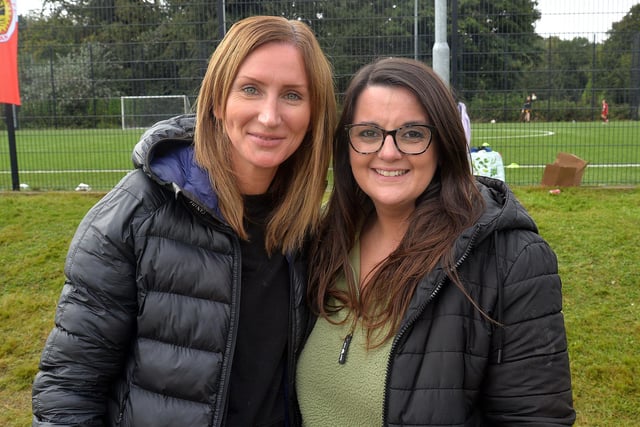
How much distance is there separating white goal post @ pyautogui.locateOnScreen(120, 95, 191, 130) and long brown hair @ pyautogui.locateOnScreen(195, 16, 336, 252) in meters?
6.62

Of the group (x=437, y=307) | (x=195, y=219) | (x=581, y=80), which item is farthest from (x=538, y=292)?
(x=581, y=80)

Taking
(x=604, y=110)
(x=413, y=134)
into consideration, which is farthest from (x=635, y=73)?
(x=413, y=134)

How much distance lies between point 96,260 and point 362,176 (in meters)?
0.87

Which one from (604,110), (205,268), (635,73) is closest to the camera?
(205,268)

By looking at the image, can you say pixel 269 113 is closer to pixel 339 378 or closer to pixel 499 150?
pixel 339 378

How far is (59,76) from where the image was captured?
9.09 metres

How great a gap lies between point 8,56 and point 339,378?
7.34 meters

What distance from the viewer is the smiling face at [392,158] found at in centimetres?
198

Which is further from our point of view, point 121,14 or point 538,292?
point 121,14

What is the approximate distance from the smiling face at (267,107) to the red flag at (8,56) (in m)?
6.71

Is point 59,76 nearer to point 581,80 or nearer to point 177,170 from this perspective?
point 581,80

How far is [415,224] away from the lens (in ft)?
6.59

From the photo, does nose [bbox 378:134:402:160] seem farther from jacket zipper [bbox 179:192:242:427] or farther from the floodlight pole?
the floodlight pole

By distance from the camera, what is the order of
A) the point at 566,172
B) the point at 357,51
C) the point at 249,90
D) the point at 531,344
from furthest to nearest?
the point at 357,51 < the point at 566,172 < the point at 249,90 < the point at 531,344
